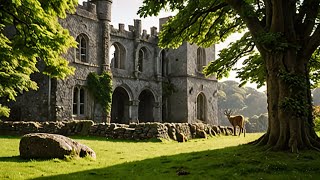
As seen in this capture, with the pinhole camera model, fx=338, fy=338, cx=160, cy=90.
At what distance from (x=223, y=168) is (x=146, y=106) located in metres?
26.8

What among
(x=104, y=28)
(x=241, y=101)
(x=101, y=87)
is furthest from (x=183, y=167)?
(x=241, y=101)

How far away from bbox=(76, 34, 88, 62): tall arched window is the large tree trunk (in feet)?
63.0

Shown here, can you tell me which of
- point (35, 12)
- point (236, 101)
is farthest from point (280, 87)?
point (236, 101)

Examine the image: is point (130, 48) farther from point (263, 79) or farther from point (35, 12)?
point (35, 12)

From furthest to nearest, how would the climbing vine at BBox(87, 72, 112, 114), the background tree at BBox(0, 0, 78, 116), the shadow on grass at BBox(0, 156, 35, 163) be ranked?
the climbing vine at BBox(87, 72, 112, 114) → the shadow on grass at BBox(0, 156, 35, 163) → the background tree at BBox(0, 0, 78, 116)

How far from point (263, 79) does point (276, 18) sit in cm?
587

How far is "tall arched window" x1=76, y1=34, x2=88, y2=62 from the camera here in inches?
1080

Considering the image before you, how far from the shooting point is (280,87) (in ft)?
34.2

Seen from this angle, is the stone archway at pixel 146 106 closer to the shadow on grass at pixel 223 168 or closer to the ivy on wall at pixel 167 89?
the ivy on wall at pixel 167 89

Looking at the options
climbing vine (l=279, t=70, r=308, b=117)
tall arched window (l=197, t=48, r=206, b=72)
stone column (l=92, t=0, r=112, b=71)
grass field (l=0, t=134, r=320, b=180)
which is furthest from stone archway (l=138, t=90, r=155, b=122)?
climbing vine (l=279, t=70, r=308, b=117)

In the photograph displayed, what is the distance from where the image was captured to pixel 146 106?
35062mm

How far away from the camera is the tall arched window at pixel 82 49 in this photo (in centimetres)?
2744

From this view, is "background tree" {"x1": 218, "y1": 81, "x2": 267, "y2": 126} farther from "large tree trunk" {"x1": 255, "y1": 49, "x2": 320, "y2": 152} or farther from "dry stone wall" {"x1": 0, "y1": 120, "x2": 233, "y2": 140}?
"large tree trunk" {"x1": 255, "y1": 49, "x2": 320, "y2": 152}

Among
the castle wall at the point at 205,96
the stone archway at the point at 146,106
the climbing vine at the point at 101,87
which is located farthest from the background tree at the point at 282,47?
the castle wall at the point at 205,96
